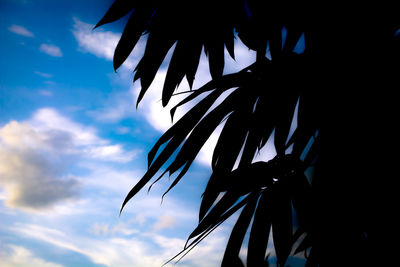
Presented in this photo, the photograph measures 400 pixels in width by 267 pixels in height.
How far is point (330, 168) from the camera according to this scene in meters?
0.75

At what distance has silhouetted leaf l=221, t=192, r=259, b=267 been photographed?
0.81 m

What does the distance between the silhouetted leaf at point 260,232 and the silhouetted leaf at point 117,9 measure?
85 centimetres

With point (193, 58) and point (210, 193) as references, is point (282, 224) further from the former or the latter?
point (193, 58)

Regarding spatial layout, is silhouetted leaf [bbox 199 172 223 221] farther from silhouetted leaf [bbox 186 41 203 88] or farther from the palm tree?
silhouetted leaf [bbox 186 41 203 88]

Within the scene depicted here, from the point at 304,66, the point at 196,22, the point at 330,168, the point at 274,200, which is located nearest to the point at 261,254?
the point at 274,200

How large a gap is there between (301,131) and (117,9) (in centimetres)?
82

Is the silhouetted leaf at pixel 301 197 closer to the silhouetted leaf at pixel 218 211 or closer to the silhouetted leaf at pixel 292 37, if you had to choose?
the silhouetted leaf at pixel 218 211

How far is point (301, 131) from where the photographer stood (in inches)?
33.6

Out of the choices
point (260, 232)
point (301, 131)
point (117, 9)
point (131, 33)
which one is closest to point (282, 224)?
point (260, 232)

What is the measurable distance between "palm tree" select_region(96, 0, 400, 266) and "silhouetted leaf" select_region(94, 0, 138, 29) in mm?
174

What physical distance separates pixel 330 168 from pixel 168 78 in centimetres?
66

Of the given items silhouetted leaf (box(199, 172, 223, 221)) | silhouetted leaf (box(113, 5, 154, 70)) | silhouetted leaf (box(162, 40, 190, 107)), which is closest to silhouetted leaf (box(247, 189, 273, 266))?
silhouetted leaf (box(199, 172, 223, 221))

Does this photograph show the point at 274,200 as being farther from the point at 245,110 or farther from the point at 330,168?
the point at 245,110

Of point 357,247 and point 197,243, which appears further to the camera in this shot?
point 197,243
